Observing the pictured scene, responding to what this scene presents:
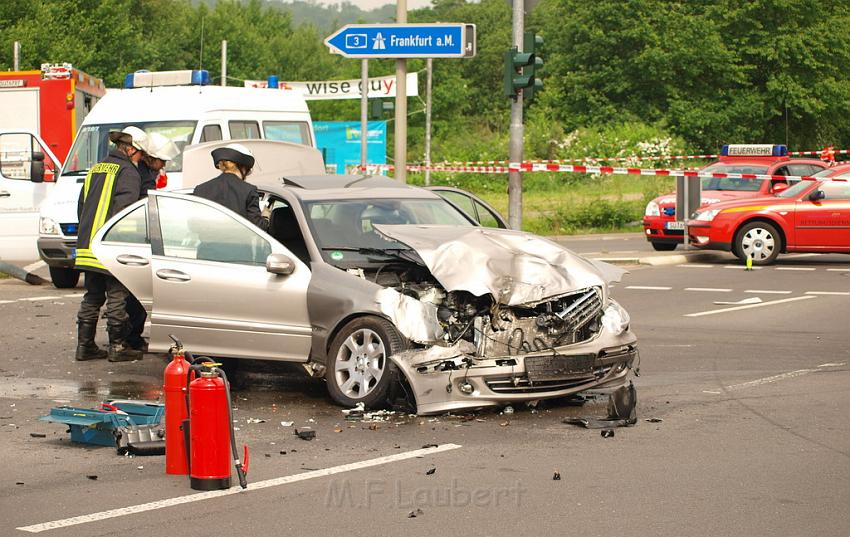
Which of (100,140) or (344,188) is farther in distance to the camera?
(100,140)

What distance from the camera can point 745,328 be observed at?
44.1ft

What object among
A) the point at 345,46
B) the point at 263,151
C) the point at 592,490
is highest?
the point at 345,46

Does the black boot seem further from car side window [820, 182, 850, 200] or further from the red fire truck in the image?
the red fire truck

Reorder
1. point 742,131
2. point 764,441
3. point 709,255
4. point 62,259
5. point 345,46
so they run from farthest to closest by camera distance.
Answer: point 742,131, point 709,255, point 345,46, point 62,259, point 764,441

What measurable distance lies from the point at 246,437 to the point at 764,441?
3075 millimetres

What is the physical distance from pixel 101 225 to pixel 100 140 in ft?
20.3

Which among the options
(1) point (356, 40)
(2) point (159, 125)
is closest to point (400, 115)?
(1) point (356, 40)

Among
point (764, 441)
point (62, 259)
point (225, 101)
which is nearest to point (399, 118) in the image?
point (225, 101)

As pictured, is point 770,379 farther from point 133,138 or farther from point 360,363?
point 133,138

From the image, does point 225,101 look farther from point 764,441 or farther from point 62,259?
point 764,441

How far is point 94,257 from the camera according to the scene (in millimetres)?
11094

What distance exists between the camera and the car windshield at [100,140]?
1714 cm

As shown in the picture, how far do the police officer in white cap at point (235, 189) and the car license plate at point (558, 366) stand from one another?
99.7 inches

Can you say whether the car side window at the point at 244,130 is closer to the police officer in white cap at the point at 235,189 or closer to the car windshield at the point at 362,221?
the police officer in white cap at the point at 235,189
